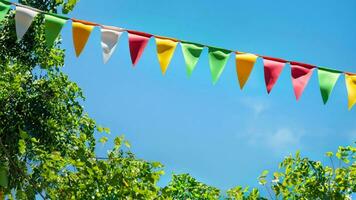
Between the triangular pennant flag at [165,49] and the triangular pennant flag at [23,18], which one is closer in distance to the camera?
the triangular pennant flag at [23,18]

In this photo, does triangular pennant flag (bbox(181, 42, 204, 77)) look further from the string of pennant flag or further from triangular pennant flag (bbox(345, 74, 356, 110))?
triangular pennant flag (bbox(345, 74, 356, 110))

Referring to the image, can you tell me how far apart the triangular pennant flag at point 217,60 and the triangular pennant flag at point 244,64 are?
0.38 feet

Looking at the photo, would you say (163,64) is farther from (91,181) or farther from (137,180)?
(137,180)

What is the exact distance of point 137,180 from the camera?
31.2ft

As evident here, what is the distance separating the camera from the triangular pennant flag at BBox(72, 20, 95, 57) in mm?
5738

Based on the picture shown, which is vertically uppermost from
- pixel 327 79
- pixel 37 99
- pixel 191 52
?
pixel 37 99

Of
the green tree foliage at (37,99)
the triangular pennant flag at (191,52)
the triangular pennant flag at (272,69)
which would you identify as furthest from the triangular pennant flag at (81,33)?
the green tree foliage at (37,99)

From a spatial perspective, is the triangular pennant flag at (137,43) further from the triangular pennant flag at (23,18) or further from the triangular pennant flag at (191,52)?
the triangular pennant flag at (23,18)

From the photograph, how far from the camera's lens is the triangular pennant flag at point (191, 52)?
573 cm

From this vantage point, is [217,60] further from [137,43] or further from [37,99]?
[37,99]

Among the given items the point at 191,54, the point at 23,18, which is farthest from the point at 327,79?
the point at 23,18

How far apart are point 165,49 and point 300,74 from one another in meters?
1.29

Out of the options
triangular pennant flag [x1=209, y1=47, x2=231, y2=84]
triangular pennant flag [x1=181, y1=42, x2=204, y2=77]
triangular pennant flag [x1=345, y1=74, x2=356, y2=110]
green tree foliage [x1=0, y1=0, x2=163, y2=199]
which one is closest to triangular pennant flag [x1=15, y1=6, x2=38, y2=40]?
triangular pennant flag [x1=181, y1=42, x2=204, y2=77]

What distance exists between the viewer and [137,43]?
19.1ft
